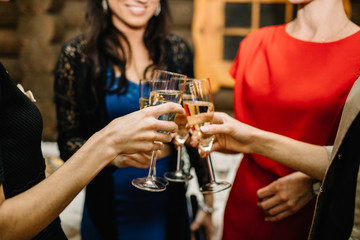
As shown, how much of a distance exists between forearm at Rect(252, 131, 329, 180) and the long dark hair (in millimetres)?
895

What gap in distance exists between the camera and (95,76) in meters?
1.75

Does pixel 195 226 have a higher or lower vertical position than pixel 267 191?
lower

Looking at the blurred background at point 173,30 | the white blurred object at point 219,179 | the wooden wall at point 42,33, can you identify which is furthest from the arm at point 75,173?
the wooden wall at point 42,33

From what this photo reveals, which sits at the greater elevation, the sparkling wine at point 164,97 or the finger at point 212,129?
the sparkling wine at point 164,97

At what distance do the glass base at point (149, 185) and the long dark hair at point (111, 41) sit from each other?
682 mm

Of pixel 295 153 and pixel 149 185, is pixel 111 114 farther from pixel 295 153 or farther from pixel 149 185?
pixel 295 153

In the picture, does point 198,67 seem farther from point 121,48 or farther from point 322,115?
point 322,115

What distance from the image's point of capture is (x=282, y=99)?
137 centimetres

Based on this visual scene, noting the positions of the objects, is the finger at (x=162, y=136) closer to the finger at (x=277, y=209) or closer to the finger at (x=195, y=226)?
the finger at (x=277, y=209)

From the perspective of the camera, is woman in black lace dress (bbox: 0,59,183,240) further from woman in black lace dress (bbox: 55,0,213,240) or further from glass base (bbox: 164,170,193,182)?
woman in black lace dress (bbox: 55,0,213,240)

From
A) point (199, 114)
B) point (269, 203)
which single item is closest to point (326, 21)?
point (199, 114)

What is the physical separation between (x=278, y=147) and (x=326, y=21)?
60 centimetres

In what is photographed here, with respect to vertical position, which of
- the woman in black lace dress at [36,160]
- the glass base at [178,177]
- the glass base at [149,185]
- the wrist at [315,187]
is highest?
the woman in black lace dress at [36,160]

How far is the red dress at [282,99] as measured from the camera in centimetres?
126
